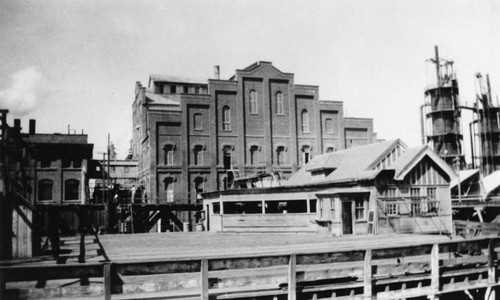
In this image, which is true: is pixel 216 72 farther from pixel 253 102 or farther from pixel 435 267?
pixel 435 267

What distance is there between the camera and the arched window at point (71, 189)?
43.3 m

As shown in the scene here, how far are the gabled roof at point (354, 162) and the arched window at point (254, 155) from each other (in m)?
12.2

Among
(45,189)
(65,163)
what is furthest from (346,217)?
(45,189)

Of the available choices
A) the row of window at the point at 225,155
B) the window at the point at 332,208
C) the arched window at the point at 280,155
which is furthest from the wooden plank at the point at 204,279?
the arched window at the point at 280,155

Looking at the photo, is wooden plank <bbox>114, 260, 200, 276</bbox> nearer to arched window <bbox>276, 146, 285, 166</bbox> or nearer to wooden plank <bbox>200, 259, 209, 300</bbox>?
wooden plank <bbox>200, 259, 209, 300</bbox>

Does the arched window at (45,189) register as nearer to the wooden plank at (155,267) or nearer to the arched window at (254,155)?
the arched window at (254,155)

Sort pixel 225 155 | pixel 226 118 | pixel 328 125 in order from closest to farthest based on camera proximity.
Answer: pixel 225 155, pixel 226 118, pixel 328 125


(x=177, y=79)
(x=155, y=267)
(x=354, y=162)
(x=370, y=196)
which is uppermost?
(x=177, y=79)

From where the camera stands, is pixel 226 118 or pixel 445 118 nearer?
pixel 226 118

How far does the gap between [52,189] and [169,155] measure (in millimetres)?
11694

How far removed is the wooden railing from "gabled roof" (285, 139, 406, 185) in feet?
45.9

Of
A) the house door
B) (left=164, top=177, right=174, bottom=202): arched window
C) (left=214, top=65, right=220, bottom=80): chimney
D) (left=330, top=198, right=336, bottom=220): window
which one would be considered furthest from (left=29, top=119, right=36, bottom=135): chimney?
the house door

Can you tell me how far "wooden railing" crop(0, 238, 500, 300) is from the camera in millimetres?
7871

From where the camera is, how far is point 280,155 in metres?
46.9
